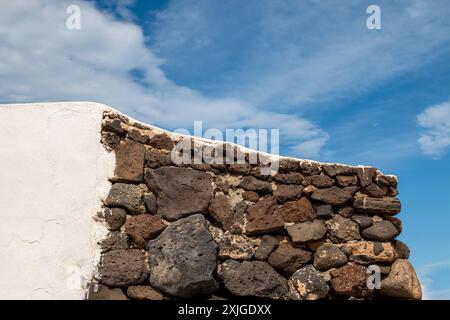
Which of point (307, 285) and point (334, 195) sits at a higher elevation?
point (334, 195)

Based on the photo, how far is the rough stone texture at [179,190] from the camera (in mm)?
4301

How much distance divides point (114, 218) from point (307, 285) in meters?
1.65

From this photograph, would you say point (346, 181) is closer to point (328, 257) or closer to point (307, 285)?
point (328, 257)

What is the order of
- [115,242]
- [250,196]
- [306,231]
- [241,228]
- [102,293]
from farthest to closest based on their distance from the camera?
[306,231]
[250,196]
[241,228]
[115,242]
[102,293]

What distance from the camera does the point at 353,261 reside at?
4844 mm

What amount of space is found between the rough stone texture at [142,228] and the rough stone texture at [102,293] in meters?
0.38

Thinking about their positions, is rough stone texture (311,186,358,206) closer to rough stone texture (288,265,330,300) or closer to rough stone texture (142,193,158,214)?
rough stone texture (288,265,330,300)

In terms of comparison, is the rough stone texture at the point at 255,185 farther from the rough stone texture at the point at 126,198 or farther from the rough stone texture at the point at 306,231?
the rough stone texture at the point at 126,198

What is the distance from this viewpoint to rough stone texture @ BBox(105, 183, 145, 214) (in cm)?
417

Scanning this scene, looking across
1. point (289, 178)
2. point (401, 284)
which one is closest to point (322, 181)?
point (289, 178)

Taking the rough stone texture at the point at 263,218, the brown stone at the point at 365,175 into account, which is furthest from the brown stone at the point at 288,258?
the brown stone at the point at 365,175

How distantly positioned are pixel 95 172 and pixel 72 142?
275 millimetres

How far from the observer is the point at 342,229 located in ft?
16.0
